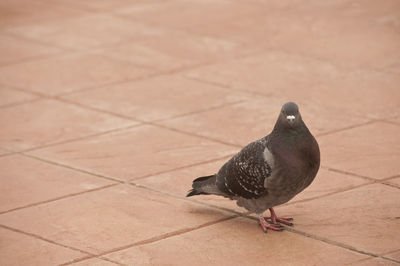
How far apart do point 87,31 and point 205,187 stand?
257 inches

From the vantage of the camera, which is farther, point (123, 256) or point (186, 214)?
point (186, 214)

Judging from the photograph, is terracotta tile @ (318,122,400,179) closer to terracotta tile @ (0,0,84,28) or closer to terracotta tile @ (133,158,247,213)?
terracotta tile @ (133,158,247,213)

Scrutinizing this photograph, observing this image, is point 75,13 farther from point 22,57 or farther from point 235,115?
point 235,115

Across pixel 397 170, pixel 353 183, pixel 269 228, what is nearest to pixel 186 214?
pixel 269 228

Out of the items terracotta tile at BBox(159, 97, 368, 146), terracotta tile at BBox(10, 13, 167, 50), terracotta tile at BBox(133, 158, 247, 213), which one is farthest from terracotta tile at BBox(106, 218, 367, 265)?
terracotta tile at BBox(10, 13, 167, 50)

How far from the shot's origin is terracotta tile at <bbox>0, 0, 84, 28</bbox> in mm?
13641

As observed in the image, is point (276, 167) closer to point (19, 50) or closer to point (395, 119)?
point (395, 119)

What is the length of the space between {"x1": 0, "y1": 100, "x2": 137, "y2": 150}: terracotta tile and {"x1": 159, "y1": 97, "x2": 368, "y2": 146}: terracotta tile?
2.38 ft

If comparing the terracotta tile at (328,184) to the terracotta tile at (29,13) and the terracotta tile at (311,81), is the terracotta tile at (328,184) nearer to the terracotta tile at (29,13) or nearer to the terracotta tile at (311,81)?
the terracotta tile at (311,81)

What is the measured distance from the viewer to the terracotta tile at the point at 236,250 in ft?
20.4

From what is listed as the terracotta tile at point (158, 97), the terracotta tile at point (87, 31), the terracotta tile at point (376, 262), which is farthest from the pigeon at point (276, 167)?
the terracotta tile at point (87, 31)

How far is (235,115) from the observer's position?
9.45 m

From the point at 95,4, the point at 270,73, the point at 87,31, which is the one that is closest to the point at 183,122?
the point at 270,73

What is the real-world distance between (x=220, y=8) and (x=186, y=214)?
7.32 m
